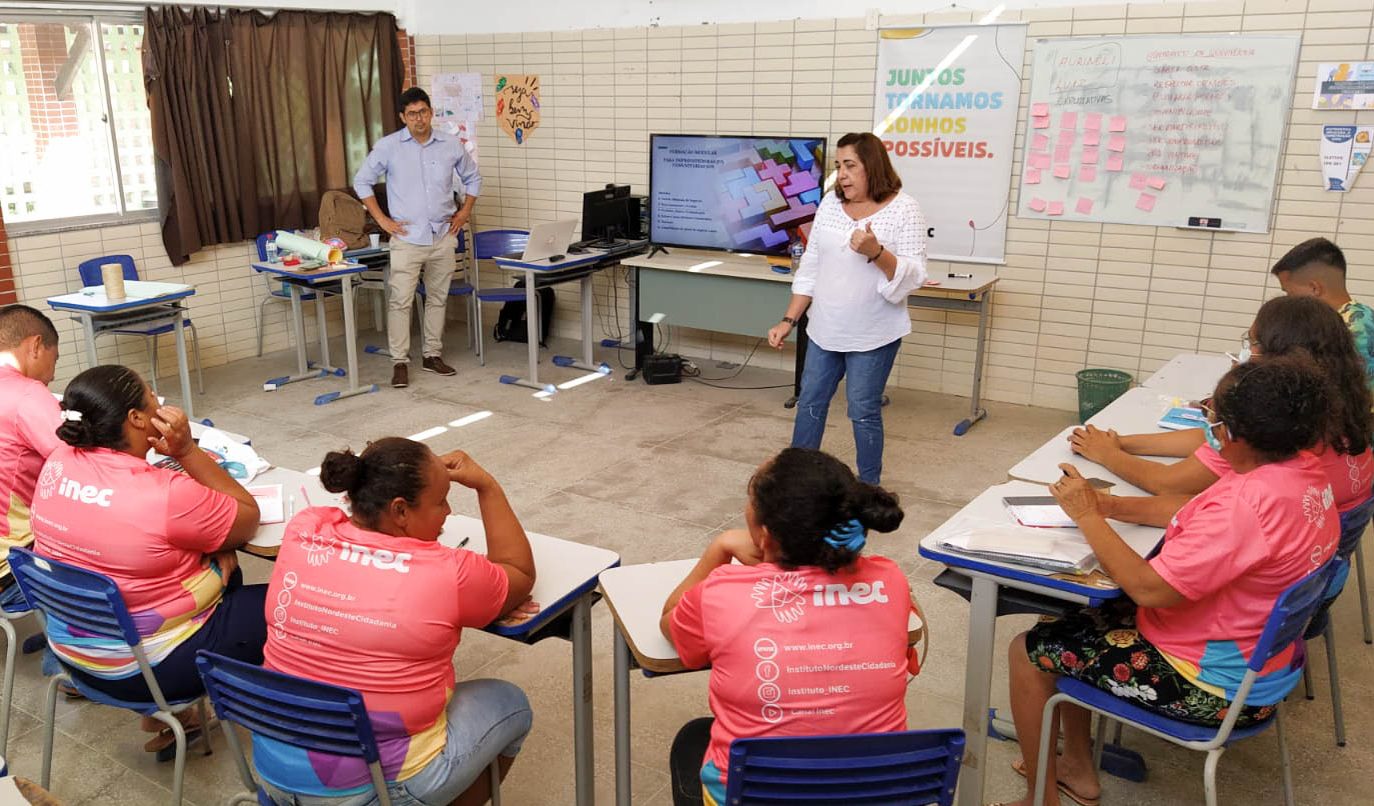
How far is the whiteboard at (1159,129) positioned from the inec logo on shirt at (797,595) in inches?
177

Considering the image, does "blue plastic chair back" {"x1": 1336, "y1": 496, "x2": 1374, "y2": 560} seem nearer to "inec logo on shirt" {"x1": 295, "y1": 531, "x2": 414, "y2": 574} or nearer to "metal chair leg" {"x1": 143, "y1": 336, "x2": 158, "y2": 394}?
"inec logo on shirt" {"x1": 295, "y1": 531, "x2": 414, "y2": 574}

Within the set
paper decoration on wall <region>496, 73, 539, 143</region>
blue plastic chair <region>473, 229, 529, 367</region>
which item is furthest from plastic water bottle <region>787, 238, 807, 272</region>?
paper decoration on wall <region>496, 73, 539, 143</region>

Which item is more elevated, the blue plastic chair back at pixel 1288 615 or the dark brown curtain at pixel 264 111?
the dark brown curtain at pixel 264 111

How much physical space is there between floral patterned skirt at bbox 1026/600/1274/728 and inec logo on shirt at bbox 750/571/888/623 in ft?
2.65

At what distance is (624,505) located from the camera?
4.73 meters

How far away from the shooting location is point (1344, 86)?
5031mm

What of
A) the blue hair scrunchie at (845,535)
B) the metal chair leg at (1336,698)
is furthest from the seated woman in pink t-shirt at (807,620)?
the metal chair leg at (1336,698)

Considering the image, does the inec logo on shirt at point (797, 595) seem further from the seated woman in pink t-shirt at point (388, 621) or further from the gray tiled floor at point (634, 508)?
the gray tiled floor at point (634, 508)

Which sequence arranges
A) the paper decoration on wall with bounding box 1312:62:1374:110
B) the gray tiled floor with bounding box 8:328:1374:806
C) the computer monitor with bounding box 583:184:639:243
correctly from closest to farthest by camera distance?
1. the gray tiled floor with bounding box 8:328:1374:806
2. the paper decoration on wall with bounding box 1312:62:1374:110
3. the computer monitor with bounding box 583:184:639:243

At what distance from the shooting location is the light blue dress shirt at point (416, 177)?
260 inches

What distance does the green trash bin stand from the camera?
5.68 metres

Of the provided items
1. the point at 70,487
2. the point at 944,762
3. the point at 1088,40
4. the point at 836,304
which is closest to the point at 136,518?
the point at 70,487

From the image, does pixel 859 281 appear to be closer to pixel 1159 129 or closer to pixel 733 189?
pixel 1159 129

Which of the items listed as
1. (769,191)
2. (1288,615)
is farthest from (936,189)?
(1288,615)
